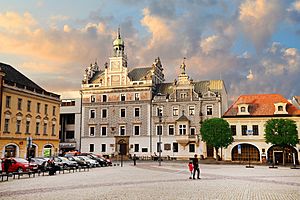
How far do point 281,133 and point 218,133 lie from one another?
9287 mm

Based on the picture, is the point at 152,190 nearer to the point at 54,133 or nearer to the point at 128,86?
the point at 54,133

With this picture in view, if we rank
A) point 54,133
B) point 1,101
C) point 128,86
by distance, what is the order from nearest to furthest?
1. point 1,101
2. point 54,133
3. point 128,86

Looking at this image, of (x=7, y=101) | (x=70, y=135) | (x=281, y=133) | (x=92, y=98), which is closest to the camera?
(x=7, y=101)

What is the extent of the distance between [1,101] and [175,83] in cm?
3298

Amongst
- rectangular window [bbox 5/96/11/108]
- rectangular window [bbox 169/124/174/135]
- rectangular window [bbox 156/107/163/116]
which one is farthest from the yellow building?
rectangular window [bbox 169/124/174/135]

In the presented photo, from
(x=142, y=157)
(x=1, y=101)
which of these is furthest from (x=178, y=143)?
(x=1, y=101)

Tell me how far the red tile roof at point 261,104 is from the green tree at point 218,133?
5560 millimetres

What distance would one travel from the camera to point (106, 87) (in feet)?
235

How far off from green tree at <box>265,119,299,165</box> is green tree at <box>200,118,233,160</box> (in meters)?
6.06

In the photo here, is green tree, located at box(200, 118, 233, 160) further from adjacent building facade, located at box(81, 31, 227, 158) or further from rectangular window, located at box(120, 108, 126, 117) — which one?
rectangular window, located at box(120, 108, 126, 117)

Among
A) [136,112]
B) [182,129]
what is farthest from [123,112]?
[182,129]

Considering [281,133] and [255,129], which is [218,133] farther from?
[281,133]

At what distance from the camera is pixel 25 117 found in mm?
50125

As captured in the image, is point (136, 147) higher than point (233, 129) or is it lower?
lower
